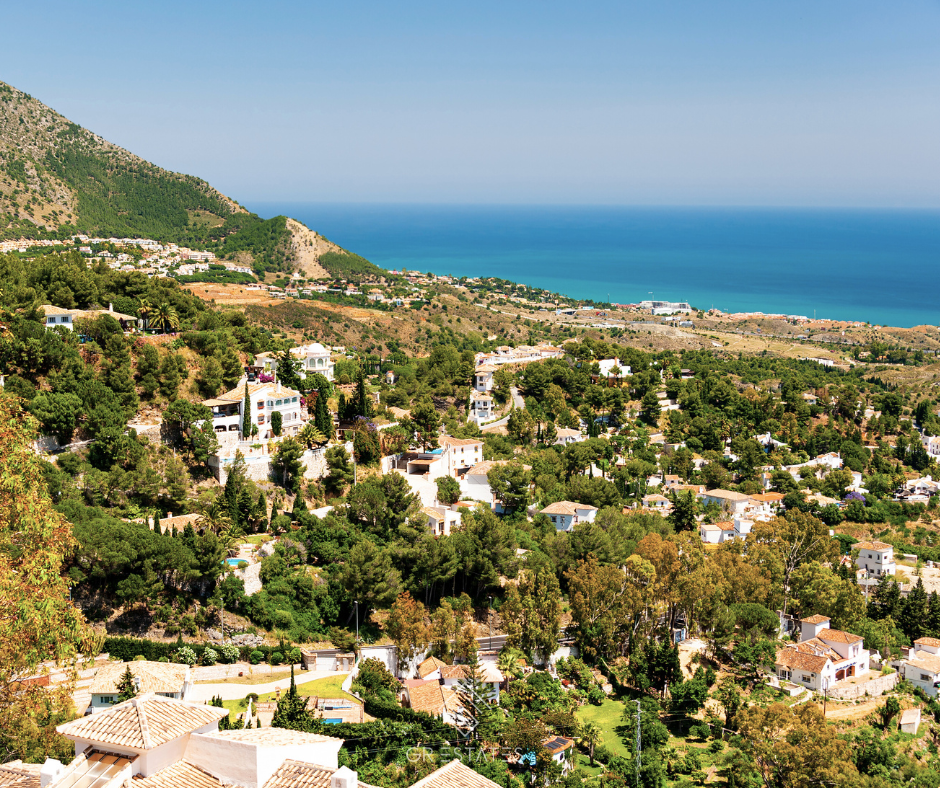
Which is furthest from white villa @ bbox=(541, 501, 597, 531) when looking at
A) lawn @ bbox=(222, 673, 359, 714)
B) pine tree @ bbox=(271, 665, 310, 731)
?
pine tree @ bbox=(271, 665, 310, 731)

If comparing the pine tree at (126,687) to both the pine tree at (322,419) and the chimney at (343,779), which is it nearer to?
the chimney at (343,779)

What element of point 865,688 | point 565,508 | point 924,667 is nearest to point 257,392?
point 565,508

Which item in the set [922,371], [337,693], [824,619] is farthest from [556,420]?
[922,371]

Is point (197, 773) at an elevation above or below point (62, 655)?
below

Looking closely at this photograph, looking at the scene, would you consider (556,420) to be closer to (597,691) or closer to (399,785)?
(597,691)

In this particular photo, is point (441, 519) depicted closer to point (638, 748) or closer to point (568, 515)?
point (568, 515)
